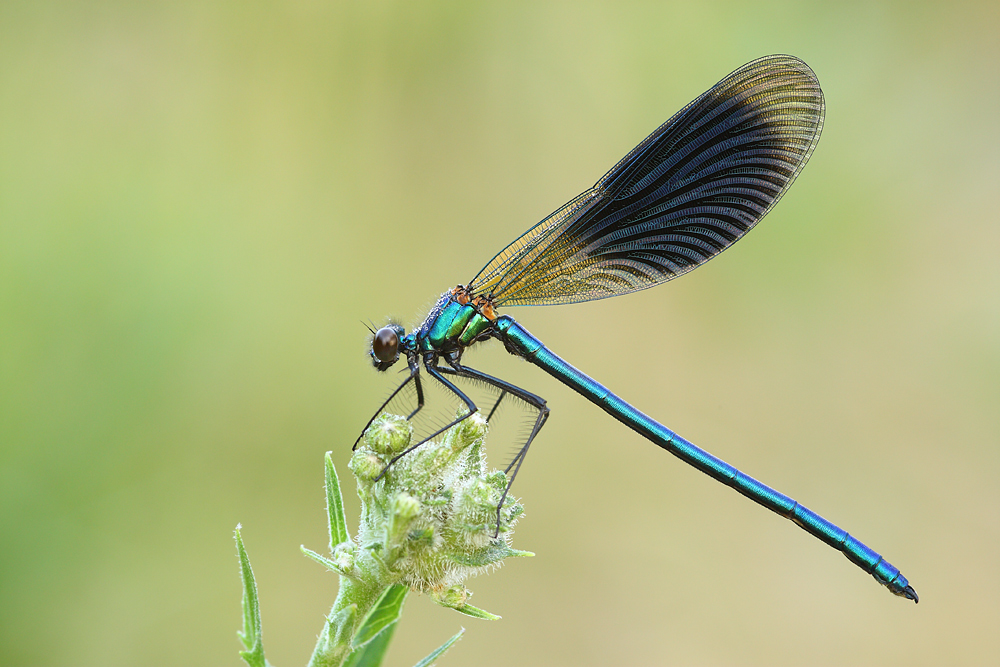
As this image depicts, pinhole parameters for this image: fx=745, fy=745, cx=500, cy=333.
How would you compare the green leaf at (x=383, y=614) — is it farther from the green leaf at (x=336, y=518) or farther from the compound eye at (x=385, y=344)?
the compound eye at (x=385, y=344)

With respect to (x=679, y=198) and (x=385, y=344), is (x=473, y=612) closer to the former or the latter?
(x=385, y=344)

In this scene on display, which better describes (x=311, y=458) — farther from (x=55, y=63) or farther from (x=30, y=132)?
(x=55, y=63)

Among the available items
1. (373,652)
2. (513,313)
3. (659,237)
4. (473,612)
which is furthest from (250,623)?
(513,313)

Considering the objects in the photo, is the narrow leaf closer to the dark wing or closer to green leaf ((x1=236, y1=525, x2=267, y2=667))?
green leaf ((x1=236, y1=525, x2=267, y2=667))

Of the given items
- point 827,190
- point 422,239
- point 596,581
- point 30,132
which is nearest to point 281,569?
point 596,581

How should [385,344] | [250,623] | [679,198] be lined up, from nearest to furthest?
[250,623] → [385,344] → [679,198]
